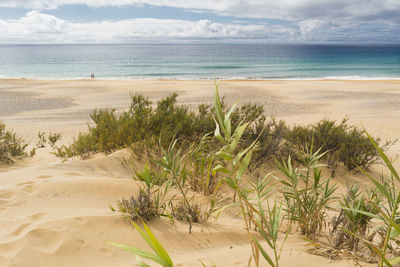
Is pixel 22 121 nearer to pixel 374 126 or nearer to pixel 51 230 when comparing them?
pixel 51 230

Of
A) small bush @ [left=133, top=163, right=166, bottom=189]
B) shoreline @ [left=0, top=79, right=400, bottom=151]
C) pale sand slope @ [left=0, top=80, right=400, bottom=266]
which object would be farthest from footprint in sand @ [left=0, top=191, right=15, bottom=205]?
shoreline @ [left=0, top=79, right=400, bottom=151]

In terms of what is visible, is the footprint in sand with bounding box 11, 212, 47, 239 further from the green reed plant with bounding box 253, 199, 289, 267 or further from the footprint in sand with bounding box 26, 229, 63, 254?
the green reed plant with bounding box 253, 199, 289, 267

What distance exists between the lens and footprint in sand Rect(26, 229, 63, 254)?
7.66 feet

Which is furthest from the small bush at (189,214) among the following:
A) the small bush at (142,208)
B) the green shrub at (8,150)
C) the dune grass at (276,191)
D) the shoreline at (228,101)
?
the shoreline at (228,101)

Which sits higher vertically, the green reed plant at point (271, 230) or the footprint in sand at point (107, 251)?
the green reed plant at point (271, 230)

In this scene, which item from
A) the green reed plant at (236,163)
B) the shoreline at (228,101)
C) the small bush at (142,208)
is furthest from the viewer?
the shoreline at (228,101)

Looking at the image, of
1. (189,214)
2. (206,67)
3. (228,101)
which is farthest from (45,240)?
(206,67)

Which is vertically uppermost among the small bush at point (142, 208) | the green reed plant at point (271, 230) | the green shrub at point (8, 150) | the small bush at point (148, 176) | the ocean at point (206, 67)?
the ocean at point (206, 67)

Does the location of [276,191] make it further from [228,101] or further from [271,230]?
[228,101]

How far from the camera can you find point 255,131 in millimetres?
6023

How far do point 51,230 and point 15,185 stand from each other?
1.66 meters

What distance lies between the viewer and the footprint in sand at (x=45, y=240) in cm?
234

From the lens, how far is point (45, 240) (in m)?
2.44

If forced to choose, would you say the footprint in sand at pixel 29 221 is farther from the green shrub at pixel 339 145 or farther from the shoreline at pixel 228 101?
the shoreline at pixel 228 101
